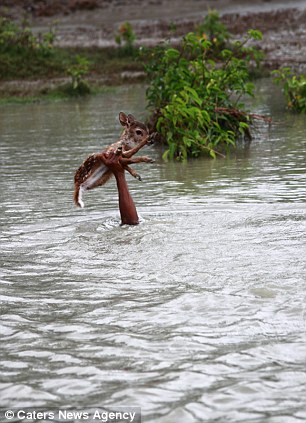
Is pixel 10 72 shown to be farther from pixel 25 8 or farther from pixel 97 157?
pixel 97 157

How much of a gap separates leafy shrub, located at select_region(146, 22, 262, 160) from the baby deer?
11.8ft

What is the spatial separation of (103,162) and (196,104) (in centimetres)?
482

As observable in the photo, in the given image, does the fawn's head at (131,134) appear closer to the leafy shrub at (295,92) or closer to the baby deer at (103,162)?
the baby deer at (103,162)

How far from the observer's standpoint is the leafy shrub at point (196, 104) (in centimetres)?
1143

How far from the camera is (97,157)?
7.45 m

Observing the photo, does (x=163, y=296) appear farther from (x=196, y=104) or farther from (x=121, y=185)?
(x=196, y=104)

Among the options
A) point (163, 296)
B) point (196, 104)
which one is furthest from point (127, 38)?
point (163, 296)

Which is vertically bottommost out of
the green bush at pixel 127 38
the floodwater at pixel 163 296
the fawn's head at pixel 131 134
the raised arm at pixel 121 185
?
the floodwater at pixel 163 296

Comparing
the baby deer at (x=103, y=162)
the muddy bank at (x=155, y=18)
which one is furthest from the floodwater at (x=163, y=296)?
the muddy bank at (x=155, y=18)

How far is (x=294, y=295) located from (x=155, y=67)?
8041mm

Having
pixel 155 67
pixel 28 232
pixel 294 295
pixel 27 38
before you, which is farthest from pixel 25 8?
pixel 294 295

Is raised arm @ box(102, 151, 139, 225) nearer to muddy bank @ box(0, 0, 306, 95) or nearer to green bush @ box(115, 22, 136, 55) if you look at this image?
muddy bank @ box(0, 0, 306, 95)

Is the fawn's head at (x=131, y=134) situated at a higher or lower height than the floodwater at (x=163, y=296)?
higher

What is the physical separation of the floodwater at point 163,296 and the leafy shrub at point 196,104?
3.64 feet
